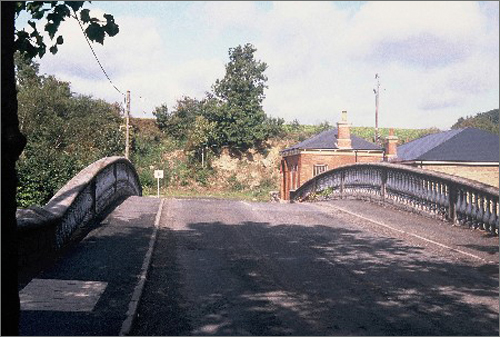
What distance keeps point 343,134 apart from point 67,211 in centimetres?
3607

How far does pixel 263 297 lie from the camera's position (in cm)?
710

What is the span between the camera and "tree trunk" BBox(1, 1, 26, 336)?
3666mm

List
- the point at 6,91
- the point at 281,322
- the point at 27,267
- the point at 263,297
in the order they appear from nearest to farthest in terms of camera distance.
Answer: the point at 6,91, the point at 281,322, the point at 263,297, the point at 27,267

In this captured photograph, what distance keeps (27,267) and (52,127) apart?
4354 centimetres

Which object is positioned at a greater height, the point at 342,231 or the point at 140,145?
the point at 140,145

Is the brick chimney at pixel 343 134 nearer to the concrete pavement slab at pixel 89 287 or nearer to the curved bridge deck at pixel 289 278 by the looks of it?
the curved bridge deck at pixel 289 278

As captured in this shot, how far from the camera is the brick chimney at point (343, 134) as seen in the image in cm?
4319

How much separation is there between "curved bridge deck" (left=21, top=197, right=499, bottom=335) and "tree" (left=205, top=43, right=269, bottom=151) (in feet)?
140

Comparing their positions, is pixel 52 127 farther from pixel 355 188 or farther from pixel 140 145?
pixel 355 188

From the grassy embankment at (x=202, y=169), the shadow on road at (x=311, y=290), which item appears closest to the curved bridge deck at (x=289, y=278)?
the shadow on road at (x=311, y=290)

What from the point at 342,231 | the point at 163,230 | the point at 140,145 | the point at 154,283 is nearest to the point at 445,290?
the point at 154,283

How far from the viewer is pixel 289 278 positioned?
8.12 m

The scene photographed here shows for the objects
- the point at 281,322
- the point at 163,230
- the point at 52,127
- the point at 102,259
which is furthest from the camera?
the point at 52,127

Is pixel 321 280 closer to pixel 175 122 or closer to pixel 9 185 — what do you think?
pixel 9 185
